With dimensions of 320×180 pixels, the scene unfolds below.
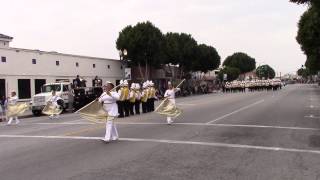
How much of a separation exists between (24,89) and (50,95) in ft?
35.7

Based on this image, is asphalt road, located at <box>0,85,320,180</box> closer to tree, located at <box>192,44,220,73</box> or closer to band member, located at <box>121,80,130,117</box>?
band member, located at <box>121,80,130,117</box>

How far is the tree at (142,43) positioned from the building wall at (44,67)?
3455 millimetres

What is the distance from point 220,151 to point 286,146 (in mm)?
1981

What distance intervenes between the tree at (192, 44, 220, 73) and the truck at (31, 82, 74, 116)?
4789cm

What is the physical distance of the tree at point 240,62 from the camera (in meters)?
154

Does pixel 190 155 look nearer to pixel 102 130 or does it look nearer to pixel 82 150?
pixel 82 150

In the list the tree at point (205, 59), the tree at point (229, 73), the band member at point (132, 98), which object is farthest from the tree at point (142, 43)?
the tree at point (229, 73)

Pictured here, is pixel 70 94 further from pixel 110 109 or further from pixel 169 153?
pixel 169 153

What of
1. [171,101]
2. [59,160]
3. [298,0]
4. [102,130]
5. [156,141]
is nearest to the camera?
[59,160]

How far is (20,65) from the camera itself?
43.5m

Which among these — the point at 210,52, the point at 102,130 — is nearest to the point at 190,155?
the point at 102,130

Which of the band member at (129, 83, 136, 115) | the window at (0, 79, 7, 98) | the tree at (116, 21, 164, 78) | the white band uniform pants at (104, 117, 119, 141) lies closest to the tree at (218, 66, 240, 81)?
the tree at (116, 21, 164, 78)

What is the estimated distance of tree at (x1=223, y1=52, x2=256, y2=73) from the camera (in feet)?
506

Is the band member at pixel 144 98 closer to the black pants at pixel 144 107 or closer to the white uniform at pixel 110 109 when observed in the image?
the black pants at pixel 144 107
